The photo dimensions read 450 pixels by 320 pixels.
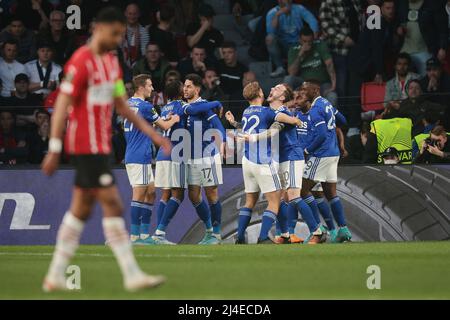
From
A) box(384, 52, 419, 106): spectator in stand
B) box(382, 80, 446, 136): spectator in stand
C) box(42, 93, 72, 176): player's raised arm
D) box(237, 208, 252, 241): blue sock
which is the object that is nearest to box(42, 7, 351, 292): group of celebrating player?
box(237, 208, 252, 241): blue sock

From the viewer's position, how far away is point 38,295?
33.1 ft

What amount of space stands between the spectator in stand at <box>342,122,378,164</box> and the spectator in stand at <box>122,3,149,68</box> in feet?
15.4

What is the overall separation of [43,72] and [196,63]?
273 centimetres

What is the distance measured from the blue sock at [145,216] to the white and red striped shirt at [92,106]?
24.6 ft

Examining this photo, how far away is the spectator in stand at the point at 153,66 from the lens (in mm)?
20219

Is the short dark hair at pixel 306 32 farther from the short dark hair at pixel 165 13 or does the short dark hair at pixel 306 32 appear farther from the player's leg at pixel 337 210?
the player's leg at pixel 337 210

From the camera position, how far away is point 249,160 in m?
16.0

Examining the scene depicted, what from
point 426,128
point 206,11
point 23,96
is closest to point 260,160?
point 426,128

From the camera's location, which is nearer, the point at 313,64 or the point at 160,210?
the point at 160,210

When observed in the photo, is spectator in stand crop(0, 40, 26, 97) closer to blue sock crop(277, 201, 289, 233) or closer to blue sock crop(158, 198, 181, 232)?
blue sock crop(158, 198, 181, 232)

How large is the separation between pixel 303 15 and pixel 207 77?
2.38 meters

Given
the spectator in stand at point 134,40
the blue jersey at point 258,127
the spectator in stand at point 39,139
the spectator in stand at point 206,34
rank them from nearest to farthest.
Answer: the blue jersey at point 258,127 < the spectator in stand at point 39,139 < the spectator in stand at point 134,40 < the spectator in stand at point 206,34

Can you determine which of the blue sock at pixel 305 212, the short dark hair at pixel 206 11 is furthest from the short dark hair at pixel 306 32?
the blue sock at pixel 305 212

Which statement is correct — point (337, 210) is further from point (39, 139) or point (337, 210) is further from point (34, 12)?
point (34, 12)
